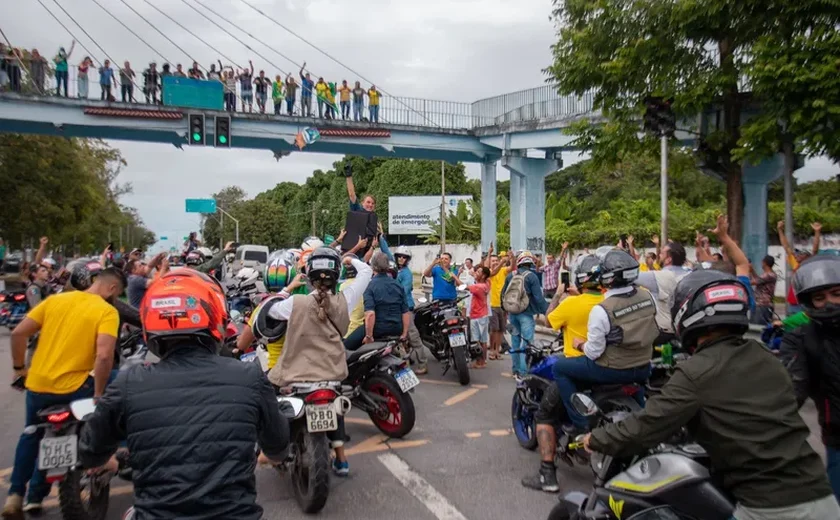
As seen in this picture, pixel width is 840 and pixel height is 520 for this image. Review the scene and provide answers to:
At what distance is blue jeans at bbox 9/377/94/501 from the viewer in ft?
14.3

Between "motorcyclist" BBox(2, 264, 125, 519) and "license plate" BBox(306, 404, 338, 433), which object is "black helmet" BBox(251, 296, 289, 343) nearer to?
"license plate" BBox(306, 404, 338, 433)

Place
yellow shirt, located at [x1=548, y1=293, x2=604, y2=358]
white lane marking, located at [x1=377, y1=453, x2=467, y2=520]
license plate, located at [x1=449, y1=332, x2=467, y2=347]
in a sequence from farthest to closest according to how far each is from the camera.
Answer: license plate, located at [x1=449, y1=332, x2=467, y2=347] → yellow shirt, located at [x1=548, y1=293, x2=604, y2=358] → white lane marking, located at [x1=377, y1=453, x2=467, y2=520]

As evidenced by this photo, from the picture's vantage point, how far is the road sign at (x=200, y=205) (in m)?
56.9

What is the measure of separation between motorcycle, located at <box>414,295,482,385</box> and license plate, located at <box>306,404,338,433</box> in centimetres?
436

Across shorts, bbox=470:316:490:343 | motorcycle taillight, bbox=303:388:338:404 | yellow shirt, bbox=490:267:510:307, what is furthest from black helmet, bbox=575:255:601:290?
yellow shirt, bbox=490:267:510:307

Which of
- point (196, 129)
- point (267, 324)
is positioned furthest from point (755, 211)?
point (196, 129)

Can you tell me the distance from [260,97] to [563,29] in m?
11.2

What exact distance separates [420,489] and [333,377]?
112cm

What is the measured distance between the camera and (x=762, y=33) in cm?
1145

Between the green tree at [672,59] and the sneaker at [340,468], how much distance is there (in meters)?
9.39

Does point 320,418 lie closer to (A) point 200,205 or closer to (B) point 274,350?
(B) point 274,350

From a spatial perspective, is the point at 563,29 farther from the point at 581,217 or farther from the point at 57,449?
the point at 581,217

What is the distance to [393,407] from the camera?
6.38 metres

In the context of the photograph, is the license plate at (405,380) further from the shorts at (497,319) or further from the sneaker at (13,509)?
the shorts at (497,319)
